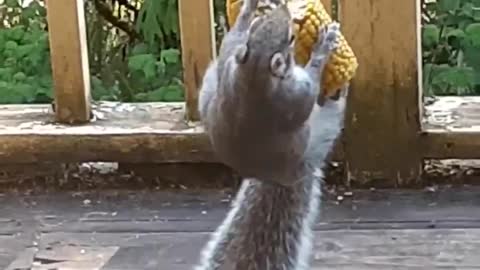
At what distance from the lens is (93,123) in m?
2.64

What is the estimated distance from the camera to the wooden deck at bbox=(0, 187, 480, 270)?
Answer: 88.5 inches

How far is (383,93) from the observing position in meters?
2.49

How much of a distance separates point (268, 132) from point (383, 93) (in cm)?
91

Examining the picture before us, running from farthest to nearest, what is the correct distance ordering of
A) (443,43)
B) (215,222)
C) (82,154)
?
(443,43) → (82,154) → (215,222)

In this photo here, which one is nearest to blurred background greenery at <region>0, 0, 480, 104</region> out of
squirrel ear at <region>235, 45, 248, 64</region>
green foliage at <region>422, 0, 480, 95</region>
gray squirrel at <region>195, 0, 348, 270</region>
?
green foliage at <region>422, 0, 480, 95</region>

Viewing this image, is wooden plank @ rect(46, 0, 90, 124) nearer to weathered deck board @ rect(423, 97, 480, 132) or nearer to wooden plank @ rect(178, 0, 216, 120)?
wooden plank @ rect(178, 0, 216, 120)

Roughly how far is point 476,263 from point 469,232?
13 centimetres

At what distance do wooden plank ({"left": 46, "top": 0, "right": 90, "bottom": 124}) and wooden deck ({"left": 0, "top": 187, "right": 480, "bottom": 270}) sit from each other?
6.7 inches

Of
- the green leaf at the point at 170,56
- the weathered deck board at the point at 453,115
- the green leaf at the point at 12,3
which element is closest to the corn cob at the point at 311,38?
the weathered deck board at the point at 453,115

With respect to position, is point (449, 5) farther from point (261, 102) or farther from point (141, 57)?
point (261, 102)

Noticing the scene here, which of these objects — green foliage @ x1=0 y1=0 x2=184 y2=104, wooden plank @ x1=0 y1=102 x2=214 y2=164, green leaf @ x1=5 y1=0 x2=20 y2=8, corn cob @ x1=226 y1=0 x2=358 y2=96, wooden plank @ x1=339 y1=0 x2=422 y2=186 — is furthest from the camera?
green leaf @ x1=5 y1=0 x2=20 y2=8

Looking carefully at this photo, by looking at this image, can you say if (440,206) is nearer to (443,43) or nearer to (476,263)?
(476,263)

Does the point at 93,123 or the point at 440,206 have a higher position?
the point at 93,123

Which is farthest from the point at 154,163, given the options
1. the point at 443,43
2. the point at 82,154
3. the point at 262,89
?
the point at 262,89
